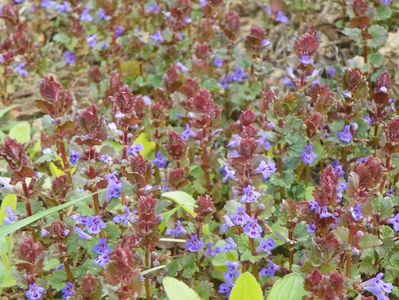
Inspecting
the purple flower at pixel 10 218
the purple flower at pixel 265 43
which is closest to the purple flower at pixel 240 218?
the purple flower at pixel 10 218

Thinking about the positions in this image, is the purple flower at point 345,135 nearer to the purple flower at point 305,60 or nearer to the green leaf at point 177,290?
the purple flower at point 305,60

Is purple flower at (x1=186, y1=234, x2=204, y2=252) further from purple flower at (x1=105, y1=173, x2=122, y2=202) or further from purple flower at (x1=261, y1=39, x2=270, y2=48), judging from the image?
purple flower at (x1=261, y1=39, x2=270, y2=48)

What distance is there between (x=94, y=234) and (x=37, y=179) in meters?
0.41

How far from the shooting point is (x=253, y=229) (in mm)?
3176

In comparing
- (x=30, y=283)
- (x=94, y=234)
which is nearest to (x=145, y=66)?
(x=94, y=234)

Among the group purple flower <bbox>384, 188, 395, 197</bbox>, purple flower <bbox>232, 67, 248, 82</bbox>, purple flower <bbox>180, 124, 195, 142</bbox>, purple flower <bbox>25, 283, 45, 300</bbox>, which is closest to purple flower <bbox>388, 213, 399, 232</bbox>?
purple flower <bbox>384, 188, 395, 197</bbox>

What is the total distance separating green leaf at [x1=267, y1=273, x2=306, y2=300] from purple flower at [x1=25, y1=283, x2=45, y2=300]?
103cm

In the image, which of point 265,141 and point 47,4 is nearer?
point 265,141

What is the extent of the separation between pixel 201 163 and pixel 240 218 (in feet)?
2.99

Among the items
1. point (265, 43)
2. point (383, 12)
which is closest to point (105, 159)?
point (265, 43)

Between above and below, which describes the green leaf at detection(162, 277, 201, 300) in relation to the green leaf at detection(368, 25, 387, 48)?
below

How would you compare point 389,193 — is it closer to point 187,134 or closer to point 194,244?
point 194,244

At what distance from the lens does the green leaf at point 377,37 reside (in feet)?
14.6

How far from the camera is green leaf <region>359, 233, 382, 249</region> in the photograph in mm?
2922
